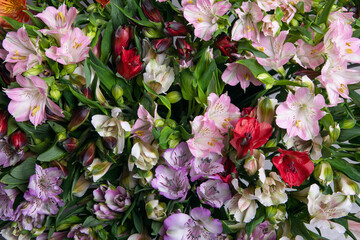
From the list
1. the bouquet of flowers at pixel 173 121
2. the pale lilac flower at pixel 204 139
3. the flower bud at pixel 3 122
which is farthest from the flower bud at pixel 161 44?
the flower bud at pixel 3 122

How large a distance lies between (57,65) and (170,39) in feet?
0.48

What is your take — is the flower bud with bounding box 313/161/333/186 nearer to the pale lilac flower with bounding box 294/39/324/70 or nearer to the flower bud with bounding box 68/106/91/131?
the pale lilac flower with bounding box 294/39/324/70

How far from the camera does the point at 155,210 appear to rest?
0.54 meters

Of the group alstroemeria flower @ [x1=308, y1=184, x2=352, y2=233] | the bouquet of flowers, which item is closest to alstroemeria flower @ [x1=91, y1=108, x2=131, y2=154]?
the bouquet of flowers

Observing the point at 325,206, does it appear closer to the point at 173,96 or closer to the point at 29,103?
A: the point at 173,96

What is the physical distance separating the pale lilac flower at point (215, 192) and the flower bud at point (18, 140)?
226mm

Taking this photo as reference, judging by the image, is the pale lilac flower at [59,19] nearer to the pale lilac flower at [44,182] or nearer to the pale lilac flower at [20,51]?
the pale lilac flower at [20,51]

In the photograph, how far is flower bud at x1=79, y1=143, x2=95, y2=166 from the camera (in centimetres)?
50

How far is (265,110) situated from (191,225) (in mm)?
181

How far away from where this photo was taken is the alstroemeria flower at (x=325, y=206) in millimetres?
528

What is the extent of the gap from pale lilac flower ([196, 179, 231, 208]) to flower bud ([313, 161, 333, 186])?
0.39ft

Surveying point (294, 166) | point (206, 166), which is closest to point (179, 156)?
point (206, 166)

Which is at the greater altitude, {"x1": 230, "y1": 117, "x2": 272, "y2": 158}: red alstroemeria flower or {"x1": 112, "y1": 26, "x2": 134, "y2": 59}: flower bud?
{"x1": 112, "y1": 26, "x2": 134, "y2": 59}: flower bud

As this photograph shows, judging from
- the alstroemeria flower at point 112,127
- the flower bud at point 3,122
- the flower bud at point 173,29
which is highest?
the flower bud at point 173,29
